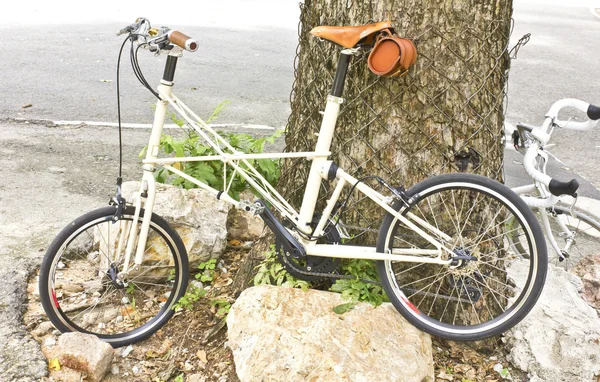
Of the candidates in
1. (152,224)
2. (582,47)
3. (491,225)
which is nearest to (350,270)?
(491,225)

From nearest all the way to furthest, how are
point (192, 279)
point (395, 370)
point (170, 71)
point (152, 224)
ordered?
point (395, 370)
point (170, 71)
point (152, 224)
point (192, 279)

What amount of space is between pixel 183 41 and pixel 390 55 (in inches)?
37.8

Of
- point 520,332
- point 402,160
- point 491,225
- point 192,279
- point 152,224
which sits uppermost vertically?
point 402,160

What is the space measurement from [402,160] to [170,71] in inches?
50.1

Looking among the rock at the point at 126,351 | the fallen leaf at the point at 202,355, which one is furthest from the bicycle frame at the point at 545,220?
the rock at the point at 126,351

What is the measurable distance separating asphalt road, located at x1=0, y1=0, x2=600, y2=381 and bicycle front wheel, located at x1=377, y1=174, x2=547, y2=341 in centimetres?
196

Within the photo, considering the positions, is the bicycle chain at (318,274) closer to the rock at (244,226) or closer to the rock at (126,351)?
the rock at (126,351)

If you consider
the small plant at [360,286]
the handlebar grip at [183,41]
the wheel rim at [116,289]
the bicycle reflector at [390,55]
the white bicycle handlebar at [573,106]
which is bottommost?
the wheel rim at [116,289]

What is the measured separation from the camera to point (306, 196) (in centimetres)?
313

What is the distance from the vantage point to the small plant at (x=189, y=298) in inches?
137

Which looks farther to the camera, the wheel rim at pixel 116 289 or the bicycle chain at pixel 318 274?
the wheel rim at pixel 116 289

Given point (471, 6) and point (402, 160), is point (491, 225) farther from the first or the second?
point (471, 6)

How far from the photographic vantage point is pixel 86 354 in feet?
10.1

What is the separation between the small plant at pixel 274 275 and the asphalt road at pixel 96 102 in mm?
1229
